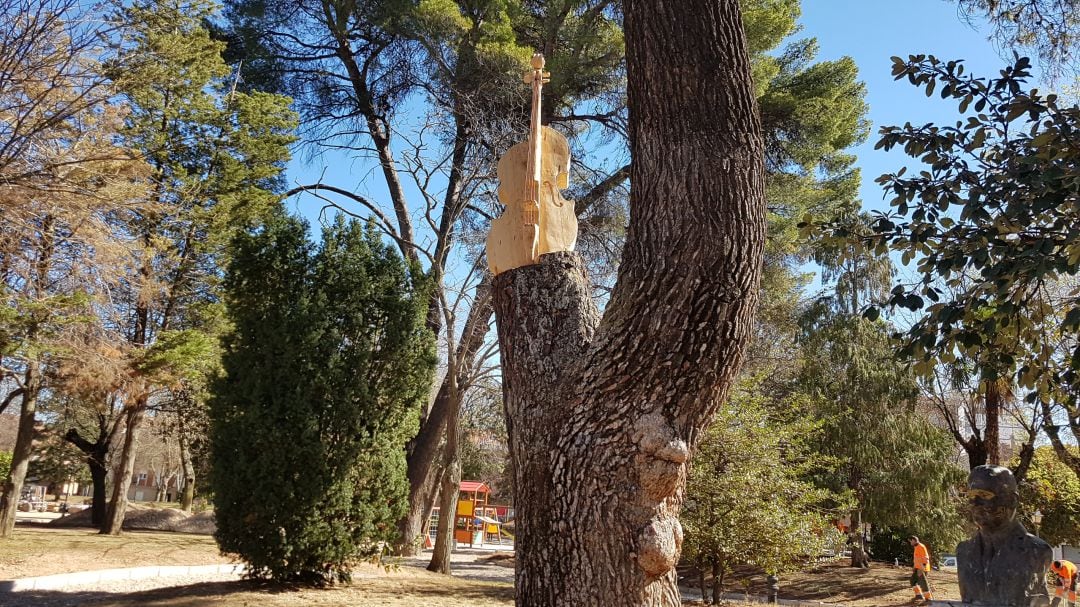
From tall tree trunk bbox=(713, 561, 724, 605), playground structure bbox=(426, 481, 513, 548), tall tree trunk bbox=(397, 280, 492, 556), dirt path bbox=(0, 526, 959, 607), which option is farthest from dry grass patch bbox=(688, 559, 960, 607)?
playground structure bbox=(426, 481, 513, 548)

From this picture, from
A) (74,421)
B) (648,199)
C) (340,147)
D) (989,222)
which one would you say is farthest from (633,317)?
(74,421)

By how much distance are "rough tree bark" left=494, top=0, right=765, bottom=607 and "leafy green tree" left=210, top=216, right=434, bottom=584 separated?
5.22m

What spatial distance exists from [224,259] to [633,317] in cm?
1455

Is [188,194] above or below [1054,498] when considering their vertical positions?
above

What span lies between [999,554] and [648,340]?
119 inches

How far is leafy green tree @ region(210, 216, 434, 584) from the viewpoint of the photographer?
8.47 metres

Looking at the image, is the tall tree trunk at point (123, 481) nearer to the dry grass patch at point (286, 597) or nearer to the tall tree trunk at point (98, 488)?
the tall tree trunk at point (98, 488)

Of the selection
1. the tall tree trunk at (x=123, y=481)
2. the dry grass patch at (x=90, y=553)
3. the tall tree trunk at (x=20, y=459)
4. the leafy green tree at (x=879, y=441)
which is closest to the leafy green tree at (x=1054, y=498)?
the leafy green tree at (x=879, y=441)

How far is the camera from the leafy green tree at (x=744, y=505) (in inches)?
388

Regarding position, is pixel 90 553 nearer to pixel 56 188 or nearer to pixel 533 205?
pixel 56 188

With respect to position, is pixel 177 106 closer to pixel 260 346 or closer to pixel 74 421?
pixel 260 346

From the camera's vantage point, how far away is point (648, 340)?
12.0 ft

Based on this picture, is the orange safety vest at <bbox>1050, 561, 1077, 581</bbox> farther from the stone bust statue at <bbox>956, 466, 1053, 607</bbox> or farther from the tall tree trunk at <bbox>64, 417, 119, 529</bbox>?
the tall tree trunk at <bbox>64, 417, 119, 529</bbox>

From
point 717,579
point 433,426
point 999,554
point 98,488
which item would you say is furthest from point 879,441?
point 98,488
